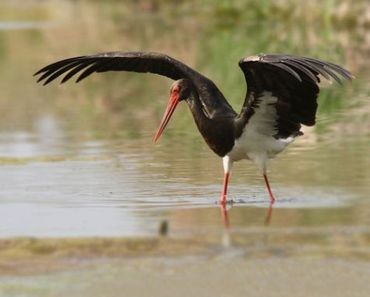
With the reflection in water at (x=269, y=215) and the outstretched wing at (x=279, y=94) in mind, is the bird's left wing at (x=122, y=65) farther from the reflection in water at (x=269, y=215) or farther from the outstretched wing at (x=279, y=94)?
the reflection in water at (x=269, y=215)

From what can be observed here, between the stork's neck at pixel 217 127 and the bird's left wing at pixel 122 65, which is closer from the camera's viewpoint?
the stork's neck at pixel 217 127

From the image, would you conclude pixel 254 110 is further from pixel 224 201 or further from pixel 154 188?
pixel 154 188

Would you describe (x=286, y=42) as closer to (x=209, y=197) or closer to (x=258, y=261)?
(x=209, y=197)

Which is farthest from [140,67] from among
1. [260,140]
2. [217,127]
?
[260,140]

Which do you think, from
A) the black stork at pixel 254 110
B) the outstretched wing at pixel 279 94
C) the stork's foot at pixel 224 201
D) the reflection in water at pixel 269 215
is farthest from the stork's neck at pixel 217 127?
the reflection in water at pixel 269 215

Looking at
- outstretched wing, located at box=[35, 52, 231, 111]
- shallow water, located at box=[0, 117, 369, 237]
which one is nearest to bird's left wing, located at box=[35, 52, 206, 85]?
outstretched wing, located at box=[35, 52, 231, 111]

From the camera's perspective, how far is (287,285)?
678 cm

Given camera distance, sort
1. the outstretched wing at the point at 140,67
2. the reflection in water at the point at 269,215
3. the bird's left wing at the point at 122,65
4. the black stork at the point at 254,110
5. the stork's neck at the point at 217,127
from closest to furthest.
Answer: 1. the reflection in water at the point at 269,215
2. the black stork at the point at 254,110
3. the stork's neck at the point at 217,127
4. the outstretched wing at the point at 140,67
5. the bird's left wing at the point at 122,65

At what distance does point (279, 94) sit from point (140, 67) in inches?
69.4

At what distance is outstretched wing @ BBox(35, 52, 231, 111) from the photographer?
9.94m

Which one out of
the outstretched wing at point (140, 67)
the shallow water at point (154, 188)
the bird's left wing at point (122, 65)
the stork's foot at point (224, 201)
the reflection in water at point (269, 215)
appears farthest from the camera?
the bird's left wing at point (122, 65)

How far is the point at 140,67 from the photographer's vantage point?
35.3ft

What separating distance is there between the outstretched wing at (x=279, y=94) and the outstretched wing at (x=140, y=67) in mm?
432

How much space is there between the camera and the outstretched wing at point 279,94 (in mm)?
8680
